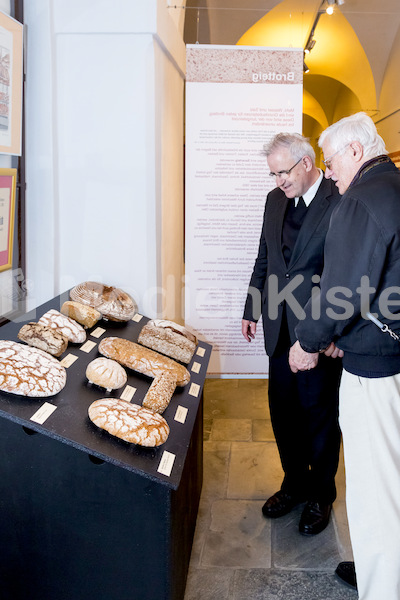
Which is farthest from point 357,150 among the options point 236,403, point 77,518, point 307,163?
point 236,403

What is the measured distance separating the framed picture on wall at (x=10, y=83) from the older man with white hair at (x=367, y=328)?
139cm

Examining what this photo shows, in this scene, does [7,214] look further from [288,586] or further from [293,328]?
[288,586]

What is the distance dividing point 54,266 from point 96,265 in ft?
0.75

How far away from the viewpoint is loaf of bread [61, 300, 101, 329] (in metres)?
2.32

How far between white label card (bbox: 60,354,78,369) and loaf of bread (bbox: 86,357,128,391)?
83 mm

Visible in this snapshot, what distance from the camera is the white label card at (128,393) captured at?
1887 mm

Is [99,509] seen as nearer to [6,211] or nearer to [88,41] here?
[6,211]

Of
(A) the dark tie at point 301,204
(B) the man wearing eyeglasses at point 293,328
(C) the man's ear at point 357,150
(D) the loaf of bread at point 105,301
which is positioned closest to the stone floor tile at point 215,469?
(B) the man wearing eyeglasses at point 293,328

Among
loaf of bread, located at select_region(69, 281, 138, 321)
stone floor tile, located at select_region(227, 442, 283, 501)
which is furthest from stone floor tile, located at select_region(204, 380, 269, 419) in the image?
loaf of bread, located at select_region(69, 281, 138, 321)

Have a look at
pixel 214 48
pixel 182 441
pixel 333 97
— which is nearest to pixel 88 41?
pixel 214 48

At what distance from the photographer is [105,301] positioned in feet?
8.32

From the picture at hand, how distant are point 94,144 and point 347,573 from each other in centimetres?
239

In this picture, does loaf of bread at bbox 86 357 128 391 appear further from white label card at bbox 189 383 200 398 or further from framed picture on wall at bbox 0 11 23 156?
framed picture on wall at bbox 0 11 23 156

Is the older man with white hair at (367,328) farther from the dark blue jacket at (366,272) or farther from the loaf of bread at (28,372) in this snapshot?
the loaf of bread at (28,372)
